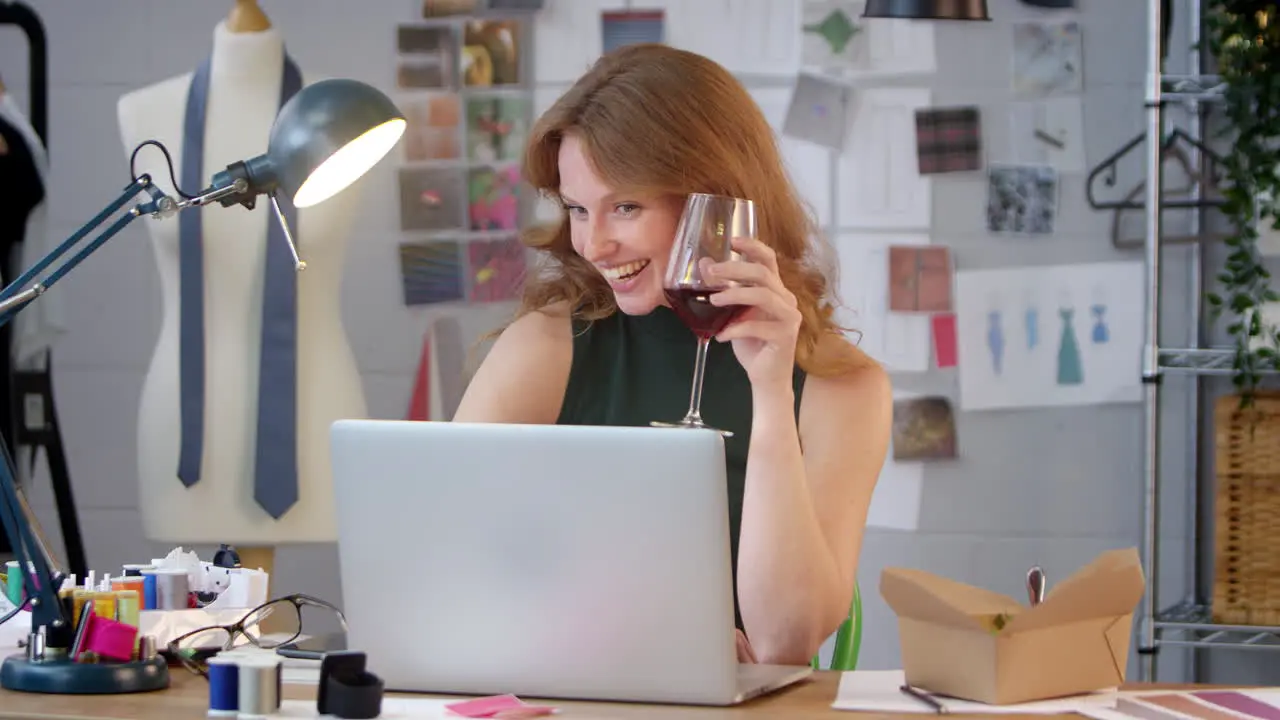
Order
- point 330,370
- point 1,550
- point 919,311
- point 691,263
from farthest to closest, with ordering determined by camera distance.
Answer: point 919,311 → point 1,550 → point 330,370 → point 691,263

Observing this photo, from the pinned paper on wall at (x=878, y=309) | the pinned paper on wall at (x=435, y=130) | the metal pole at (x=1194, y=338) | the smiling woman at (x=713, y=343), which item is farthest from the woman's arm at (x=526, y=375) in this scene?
the metal pole at (x=1194, y=338)

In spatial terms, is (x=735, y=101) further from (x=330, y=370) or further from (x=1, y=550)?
(x=1, y=550)

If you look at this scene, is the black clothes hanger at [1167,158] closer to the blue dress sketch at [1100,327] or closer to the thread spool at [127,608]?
the blue dress sketch at [1100,327]

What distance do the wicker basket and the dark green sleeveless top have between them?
1.33 meters

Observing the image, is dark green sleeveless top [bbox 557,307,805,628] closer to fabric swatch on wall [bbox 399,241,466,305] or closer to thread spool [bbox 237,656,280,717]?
thread spool [bbox 237,656,280,717]

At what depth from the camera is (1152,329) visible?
10.0 ft

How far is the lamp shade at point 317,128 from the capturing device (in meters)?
1.52

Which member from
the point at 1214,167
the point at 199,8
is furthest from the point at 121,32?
the point at 1214,167

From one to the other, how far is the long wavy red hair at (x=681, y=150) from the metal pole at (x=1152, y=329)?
1150mm

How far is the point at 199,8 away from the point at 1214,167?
7.62ft

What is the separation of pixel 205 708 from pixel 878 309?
2365mm

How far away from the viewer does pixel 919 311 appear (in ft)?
11.3

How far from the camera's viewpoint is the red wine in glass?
4.86 feet

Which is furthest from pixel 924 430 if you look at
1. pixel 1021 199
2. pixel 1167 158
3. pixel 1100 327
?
pixel 1167 158
